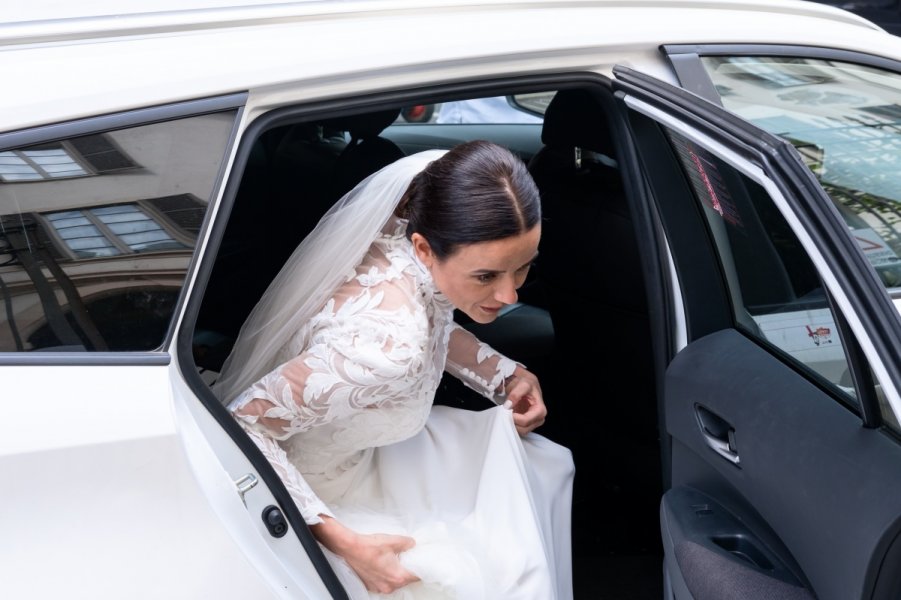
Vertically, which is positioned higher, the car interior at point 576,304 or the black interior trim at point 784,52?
the black interior trim at point 784,52

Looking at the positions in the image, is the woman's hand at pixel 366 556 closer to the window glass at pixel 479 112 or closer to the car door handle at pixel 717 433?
the car door handle at pixel 717 433

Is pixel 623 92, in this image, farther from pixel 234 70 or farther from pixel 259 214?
pixel 259 214

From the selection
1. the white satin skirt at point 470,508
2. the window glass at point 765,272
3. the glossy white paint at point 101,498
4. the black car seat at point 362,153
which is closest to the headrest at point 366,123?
the black car seat at point 362,153

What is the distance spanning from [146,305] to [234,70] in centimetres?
39

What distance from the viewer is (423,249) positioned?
1.97 metres

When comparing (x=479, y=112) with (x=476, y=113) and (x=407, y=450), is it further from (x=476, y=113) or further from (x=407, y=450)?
(x=407, y=450)

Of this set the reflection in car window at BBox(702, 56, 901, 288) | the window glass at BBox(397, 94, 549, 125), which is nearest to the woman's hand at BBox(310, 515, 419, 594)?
the reflection in car window at BBox(702, 56, 901, 288)

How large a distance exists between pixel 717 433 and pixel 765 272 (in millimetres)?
316

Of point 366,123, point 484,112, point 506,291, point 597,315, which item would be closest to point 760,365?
point 506,291

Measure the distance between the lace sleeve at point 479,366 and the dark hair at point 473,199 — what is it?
468mm

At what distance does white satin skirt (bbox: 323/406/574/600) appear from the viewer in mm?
1880

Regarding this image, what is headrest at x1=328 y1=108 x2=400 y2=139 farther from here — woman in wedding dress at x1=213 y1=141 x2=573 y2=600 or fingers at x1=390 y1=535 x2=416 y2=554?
fingers at x1=390 y1=535 x2=416 y2=554

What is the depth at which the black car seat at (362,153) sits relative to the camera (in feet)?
10.2

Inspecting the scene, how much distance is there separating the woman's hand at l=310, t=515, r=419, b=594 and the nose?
500mm
